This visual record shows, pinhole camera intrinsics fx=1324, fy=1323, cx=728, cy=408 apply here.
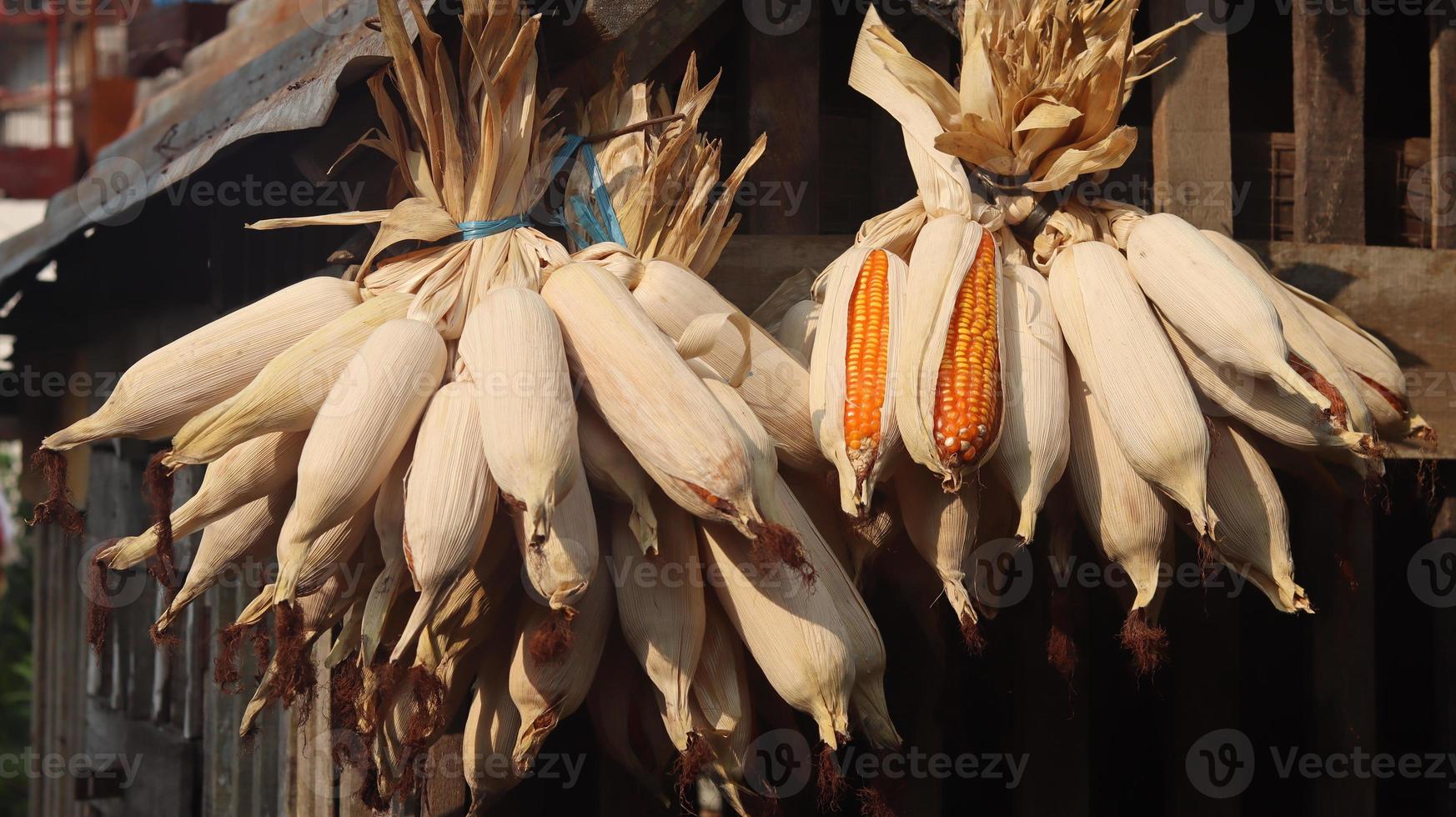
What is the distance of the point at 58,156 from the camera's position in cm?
1441

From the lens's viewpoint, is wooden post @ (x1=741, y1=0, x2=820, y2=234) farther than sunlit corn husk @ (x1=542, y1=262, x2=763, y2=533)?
Yes

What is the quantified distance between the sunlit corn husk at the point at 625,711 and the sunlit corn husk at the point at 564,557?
1.29 feet

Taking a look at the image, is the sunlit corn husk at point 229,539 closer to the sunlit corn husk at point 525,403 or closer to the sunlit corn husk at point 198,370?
the sunlit corn husk at point 198,370

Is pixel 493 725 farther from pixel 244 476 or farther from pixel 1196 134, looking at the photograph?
pixel 1196 134

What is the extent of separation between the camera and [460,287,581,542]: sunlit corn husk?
1.74 metres

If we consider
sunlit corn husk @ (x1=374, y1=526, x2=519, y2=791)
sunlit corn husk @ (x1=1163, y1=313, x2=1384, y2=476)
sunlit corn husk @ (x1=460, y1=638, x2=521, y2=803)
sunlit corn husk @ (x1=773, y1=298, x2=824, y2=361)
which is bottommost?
sunlit corn husk @ (x1=460, y1=638, x2=521, y2=803)

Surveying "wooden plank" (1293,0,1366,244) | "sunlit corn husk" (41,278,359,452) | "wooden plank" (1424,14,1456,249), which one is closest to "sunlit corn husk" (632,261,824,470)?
"sunlit corn husk" (41,278,359,452)

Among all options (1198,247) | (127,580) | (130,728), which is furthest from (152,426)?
(130,728)

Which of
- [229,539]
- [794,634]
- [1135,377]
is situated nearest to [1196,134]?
[1135,377]

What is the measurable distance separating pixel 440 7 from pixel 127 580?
3.20 metres

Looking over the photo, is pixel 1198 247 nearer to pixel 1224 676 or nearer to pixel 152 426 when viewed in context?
pixel 1224 676

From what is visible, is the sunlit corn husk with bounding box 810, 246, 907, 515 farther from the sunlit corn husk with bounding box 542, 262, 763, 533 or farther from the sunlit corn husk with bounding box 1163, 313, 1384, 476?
the sunlit corn husk with bounding box 1163, 313, 1384, 476

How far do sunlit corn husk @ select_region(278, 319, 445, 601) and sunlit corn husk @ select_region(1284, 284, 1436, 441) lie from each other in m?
1.52

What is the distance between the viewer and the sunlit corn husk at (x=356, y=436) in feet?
5.99
